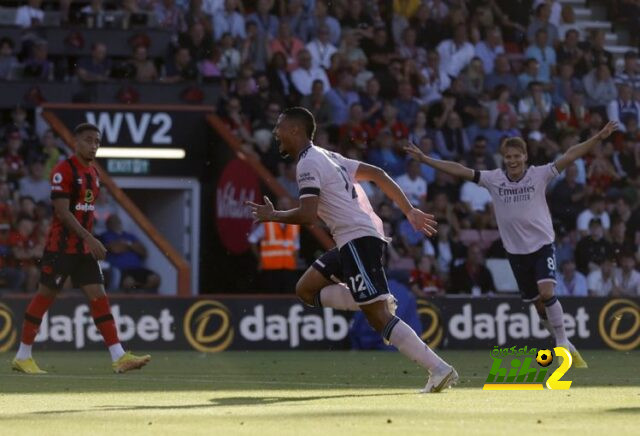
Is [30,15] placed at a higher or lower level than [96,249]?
higher

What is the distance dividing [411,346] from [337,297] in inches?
38.0

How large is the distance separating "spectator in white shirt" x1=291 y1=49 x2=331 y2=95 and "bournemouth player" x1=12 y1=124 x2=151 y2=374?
10864 millimetres

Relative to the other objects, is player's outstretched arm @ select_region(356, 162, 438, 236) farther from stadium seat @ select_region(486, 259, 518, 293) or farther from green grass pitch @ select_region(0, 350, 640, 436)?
stadium seat @ select_region(486, 259, 518, 293)

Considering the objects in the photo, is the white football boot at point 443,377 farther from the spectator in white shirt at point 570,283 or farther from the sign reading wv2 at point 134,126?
the sign reading wv2 at point 134,126

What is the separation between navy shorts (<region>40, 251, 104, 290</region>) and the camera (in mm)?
15234

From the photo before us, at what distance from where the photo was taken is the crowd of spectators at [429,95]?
24500 millimetres

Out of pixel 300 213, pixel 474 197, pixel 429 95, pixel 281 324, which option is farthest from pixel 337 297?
pixel 429 95

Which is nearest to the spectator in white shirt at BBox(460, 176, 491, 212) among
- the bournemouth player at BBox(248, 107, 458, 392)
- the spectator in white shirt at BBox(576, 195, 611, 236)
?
the spectator in white shirt at BBox(576, 195, 611, 236)

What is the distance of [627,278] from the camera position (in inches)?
963

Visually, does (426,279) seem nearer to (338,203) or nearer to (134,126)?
(134,126)

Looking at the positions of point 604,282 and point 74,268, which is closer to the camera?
point 74,268

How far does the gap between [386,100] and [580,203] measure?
135 inches

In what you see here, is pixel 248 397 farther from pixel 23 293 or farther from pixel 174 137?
pixel 174 137

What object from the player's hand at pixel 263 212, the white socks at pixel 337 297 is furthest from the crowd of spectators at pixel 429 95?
the player's hand at pixel 263 212
